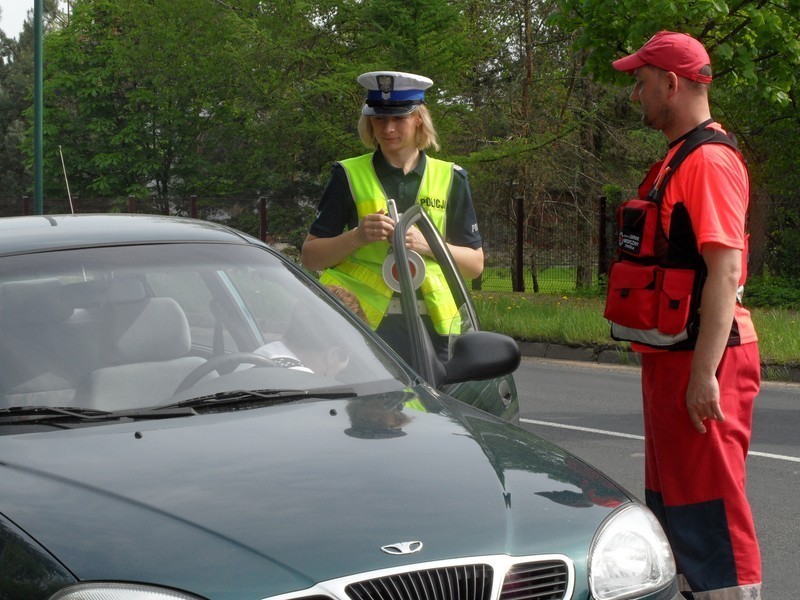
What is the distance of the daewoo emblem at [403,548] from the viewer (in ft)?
8.36

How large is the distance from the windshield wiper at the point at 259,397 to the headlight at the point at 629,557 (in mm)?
899

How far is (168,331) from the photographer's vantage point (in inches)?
149

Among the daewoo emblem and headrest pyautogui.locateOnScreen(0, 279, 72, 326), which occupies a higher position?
headrest pyautogui.locateOnScreen(0, 279, 72, 326)

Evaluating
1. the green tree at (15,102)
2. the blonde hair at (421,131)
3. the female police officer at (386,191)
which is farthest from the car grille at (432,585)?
the green tree at (15,102)

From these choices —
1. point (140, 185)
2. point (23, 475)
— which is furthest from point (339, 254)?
point (140, 185)

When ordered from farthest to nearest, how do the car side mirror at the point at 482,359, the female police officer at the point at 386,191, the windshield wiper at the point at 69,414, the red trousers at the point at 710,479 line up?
the female police officer at the point at 386,191, the red trousers at the point at 710,479, the car side mirror at the point at 482,359, the windshield wiper at the point at 69,414

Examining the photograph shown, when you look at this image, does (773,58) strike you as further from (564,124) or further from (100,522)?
(100,522)

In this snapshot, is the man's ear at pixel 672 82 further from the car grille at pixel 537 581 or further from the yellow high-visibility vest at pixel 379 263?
the car grille at pixel 537 581

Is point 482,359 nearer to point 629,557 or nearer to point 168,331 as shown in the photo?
point 168,331

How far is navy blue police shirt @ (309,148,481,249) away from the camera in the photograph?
4.87m

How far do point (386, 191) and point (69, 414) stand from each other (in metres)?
1.96

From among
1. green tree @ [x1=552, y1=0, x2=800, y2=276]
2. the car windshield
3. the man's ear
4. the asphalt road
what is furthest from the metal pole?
the man's ear

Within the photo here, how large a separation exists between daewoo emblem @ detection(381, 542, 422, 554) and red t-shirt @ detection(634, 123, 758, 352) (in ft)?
5.62

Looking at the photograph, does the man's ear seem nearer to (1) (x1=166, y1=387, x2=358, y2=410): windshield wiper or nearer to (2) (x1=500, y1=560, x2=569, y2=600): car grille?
(1) (x1=166, y1=387, x2=358, y2=410): windshield wiper
